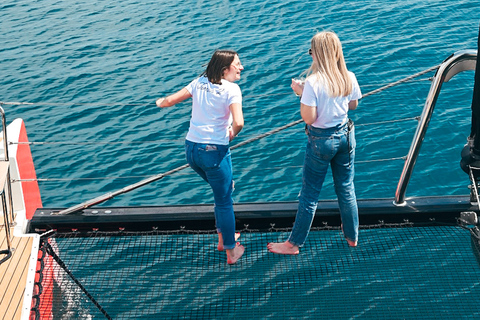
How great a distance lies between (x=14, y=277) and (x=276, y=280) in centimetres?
246

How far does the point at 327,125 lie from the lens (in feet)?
13.7

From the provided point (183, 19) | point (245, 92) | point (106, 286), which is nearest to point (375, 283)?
point (106, 286)

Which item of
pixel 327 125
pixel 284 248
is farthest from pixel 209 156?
pixel 284 248

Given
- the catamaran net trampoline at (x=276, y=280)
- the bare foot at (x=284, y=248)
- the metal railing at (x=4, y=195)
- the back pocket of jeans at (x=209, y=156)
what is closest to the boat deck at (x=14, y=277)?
the metal railing at (x=4, y=195)

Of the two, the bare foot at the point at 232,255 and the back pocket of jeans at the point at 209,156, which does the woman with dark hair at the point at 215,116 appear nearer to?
the back pocket of jeans at the point at 209,156

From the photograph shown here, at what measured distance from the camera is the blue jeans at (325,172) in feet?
14.0

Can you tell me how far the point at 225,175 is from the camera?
4418mm

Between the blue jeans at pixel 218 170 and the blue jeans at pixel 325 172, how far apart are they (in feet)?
1.88

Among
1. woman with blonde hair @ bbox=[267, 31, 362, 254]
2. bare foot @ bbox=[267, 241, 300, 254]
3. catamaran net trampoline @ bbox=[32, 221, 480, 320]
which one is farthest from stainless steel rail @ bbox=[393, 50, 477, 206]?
bare foot @ bbox=[267, 241, 300, 254]

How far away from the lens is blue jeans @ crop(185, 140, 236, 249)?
14.0ft

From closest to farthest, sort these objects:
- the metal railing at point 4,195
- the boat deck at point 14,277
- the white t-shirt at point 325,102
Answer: the white t-shirt at point 325,102, the boat deck at point 14,277, the metal railing at point 4,195

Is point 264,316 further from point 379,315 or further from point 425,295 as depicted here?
point 425,295

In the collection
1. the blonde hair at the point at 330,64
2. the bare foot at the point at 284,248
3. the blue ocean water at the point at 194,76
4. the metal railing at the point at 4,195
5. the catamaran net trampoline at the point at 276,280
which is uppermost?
the blonde hair at the point at 330,64

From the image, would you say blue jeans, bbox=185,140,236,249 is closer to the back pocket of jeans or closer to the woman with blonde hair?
the back pocket of jeans
